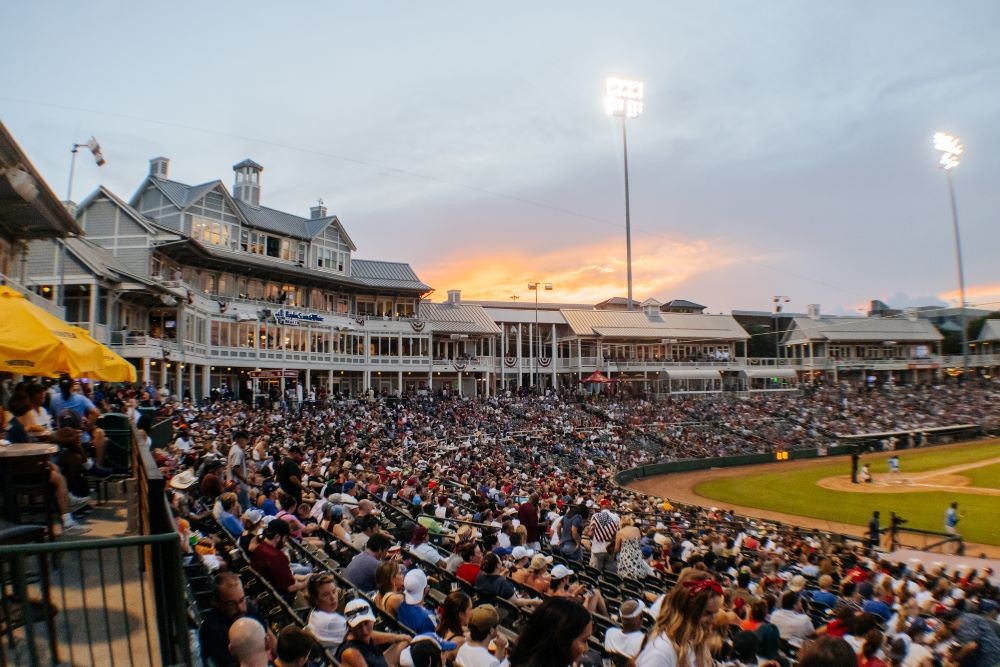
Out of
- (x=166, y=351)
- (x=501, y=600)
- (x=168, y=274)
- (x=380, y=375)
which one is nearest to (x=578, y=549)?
(x=501, y=600)

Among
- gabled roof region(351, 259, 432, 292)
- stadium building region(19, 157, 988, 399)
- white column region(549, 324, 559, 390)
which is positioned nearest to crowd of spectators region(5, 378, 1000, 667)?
stadium building region(19, 157, 988, 399)

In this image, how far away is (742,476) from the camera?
43.5 m

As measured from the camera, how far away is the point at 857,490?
125 ft

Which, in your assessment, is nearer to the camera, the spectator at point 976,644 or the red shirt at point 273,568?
the red shirt at point 273,568

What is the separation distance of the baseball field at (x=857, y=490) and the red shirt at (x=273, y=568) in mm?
28573

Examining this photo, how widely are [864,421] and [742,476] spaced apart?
81.1 feet

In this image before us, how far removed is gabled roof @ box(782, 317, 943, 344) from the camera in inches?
3150

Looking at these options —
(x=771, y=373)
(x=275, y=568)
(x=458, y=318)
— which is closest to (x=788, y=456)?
(x=771, y=373)

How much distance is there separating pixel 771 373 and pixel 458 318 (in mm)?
35962

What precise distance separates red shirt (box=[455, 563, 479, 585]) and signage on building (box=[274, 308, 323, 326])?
37.6 metres

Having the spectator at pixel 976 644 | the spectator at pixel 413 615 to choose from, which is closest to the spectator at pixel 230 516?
the spectator at pixel 413 615

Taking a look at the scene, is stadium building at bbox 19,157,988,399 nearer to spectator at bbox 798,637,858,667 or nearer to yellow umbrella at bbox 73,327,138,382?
yellow umbrella at bbox 73,327,138,382

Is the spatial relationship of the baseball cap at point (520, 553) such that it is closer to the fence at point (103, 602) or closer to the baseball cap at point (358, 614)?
the baseball cap at point (358, 614)

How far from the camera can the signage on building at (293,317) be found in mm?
44062
